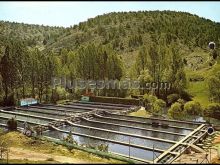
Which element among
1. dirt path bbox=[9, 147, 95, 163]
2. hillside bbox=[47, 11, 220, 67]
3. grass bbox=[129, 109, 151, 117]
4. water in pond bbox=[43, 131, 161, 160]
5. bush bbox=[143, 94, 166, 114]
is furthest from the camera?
hillside bbox=[47, 11, 220, 67]

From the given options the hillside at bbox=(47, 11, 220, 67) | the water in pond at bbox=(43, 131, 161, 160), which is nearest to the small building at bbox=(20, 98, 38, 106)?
the water in pond at bbox=(43, 131, 161, 160)

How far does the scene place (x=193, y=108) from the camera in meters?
51.5

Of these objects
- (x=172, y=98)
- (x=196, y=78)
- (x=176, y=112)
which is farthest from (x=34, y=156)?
(x=196, y=78)

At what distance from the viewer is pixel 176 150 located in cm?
3428

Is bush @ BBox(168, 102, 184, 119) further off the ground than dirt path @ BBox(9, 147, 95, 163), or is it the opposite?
bush @ BBox(168, 102, 184, 119)

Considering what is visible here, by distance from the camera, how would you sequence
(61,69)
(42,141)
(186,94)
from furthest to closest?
(61,69)
(186,94)
(42,141)

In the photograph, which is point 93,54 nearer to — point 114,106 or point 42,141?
point 114,106

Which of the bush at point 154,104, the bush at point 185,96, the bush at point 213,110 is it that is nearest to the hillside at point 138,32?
the bush at point 185,96

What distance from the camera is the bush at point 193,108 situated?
168 ft

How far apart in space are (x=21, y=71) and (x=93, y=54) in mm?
15948

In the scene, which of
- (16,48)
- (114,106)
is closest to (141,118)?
(114,106)

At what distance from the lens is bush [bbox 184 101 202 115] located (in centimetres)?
5125

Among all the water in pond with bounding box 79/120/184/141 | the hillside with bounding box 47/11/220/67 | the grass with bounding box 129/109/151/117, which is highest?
the hillside with bounding box 47/11/220/67

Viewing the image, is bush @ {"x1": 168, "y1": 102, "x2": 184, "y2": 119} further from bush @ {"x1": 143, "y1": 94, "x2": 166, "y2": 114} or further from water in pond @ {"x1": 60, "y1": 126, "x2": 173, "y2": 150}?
water in pond @ {"x1": 60, "y1": 126, "x2": 173, "y2": 150}
